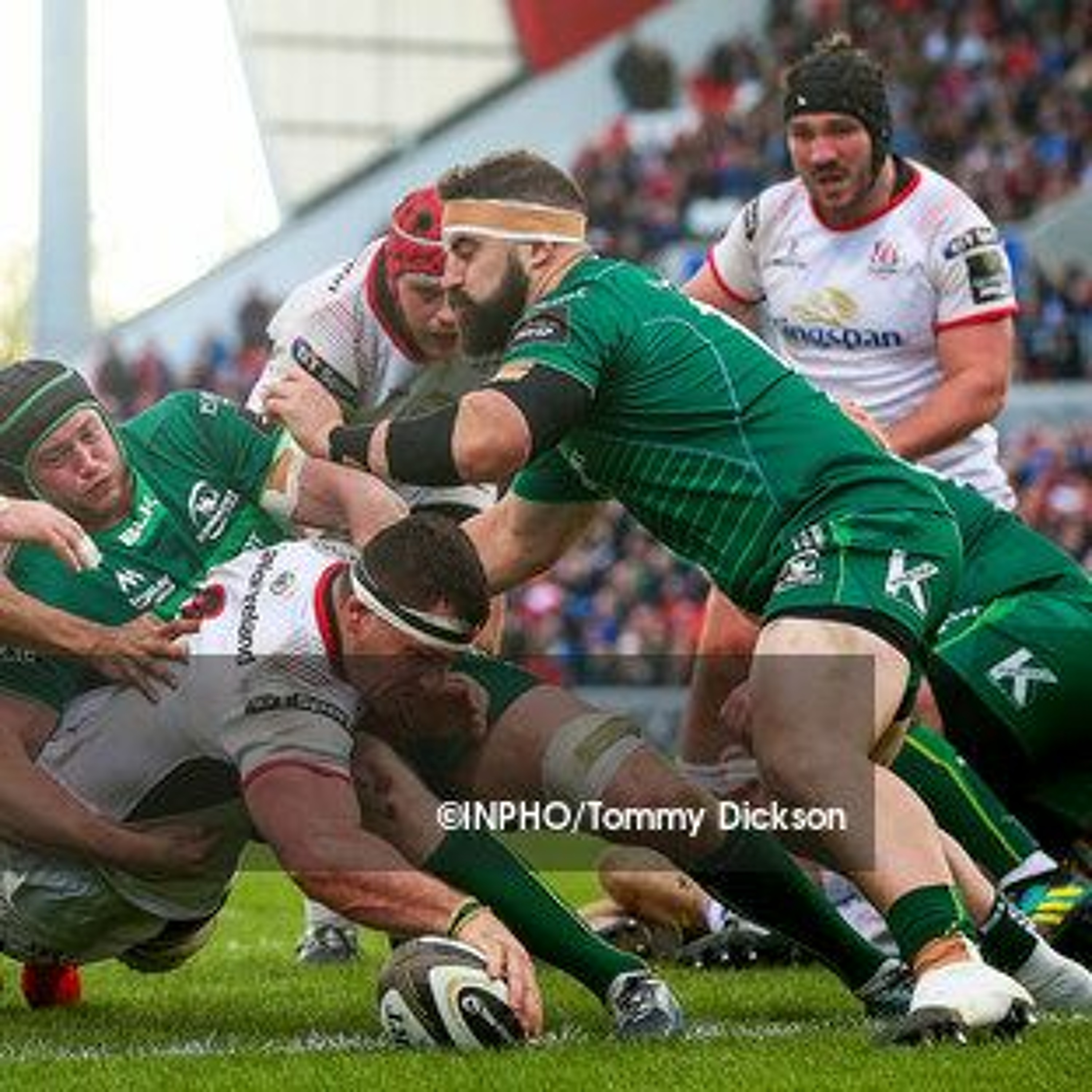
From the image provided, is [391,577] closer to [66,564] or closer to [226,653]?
[226,653]

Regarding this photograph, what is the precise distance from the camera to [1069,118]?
29.0 m

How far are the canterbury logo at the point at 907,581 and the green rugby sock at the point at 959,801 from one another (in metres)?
1.25

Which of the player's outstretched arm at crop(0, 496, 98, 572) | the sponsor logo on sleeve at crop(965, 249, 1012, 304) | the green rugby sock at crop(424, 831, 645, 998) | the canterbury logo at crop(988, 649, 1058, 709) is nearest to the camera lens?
the green rugby sock at crop(424, 831, 645, 998)

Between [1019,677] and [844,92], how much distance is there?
6.23 feet

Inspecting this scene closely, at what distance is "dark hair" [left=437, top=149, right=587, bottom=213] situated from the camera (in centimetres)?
693

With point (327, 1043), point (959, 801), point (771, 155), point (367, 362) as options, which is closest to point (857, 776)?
point (327, 1043)

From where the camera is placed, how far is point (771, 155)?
30.1 metres

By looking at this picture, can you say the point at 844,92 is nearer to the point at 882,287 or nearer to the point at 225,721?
the point at 882,287

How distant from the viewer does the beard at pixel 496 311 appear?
22.7ft

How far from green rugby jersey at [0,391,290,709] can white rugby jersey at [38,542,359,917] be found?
0.30m

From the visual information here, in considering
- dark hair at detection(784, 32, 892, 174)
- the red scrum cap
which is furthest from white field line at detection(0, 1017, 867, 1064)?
dark hair at detection(784, 32, 892, 174)

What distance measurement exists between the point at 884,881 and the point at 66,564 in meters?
2.10

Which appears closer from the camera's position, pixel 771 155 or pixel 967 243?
pixel 967 243

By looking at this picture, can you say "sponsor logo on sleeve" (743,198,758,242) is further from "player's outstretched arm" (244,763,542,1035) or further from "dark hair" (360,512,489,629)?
"player's outstretched arm" (244,763,542,1035)
